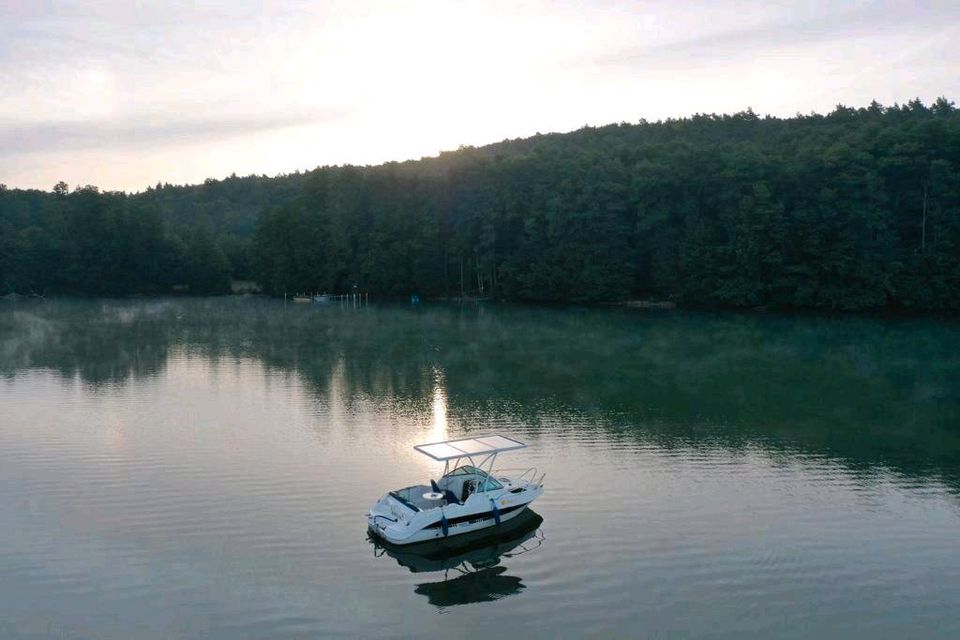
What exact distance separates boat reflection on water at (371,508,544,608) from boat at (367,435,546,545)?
0.23 metres

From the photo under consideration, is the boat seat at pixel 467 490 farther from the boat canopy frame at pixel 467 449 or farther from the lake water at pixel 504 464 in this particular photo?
the lake water at pixel 504 464

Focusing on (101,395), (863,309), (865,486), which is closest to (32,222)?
(101,395)

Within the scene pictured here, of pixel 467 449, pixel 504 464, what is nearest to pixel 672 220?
pixel 504 464

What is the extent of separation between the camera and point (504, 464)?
2655 centimetres

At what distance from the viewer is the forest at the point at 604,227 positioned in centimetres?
7881

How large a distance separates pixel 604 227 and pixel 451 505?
247 ft

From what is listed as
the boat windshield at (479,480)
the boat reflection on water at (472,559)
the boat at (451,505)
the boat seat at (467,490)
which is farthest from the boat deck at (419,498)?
the boat reflection on water at (472,559)

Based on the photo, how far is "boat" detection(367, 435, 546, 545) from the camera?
19750 millimetres

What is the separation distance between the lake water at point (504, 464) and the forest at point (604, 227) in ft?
107

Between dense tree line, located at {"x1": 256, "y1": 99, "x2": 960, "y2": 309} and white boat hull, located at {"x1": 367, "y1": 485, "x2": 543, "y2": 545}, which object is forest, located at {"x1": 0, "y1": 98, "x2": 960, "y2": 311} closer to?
dense tree line, located at {"x1": 256, "y1": 99, "x2": 960, "y2": 309}

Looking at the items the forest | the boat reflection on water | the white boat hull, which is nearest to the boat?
the white boat hull

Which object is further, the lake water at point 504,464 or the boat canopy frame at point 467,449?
the boat canopy frame at point 467,449

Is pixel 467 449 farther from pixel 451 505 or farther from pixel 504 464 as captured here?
pixel 504 464

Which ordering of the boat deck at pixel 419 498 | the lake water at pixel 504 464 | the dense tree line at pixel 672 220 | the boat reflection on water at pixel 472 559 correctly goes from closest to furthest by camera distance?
1. the lake water at pixel 504 464
2. the boat reflection on water at pixel 472 559
3. the boat deck at pixel 419 498
4. the dense tree line at pixel 672 220
